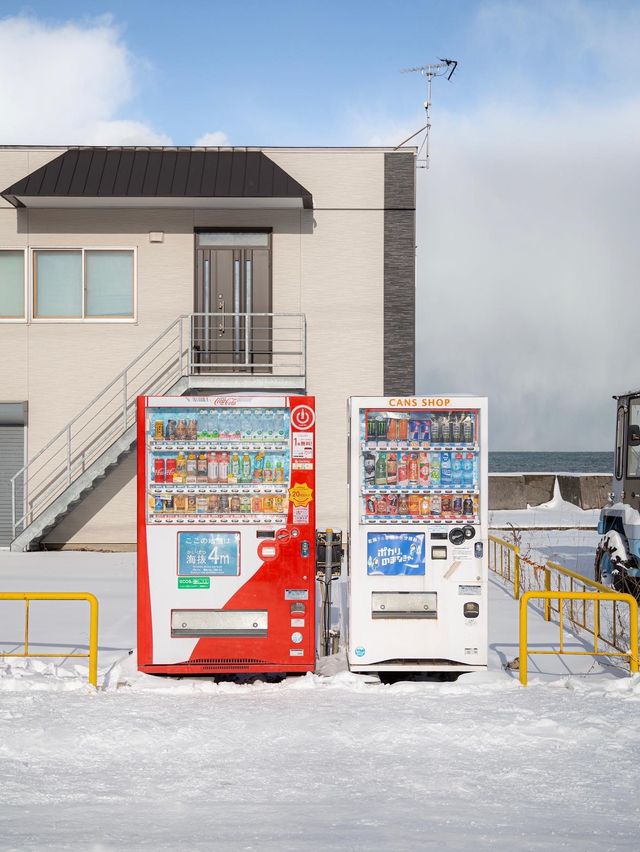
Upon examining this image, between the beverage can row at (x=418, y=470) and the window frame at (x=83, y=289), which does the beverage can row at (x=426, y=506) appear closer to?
the beverage can row at (x=418, y=470)

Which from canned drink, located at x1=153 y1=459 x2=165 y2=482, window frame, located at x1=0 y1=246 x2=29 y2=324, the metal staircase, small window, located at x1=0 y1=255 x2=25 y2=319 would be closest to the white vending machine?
canned drink, located at x1=153 y1=459 x2=165 y2=482

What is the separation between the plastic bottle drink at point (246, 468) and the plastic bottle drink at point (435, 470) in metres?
1.74

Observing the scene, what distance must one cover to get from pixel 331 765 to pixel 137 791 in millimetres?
1314

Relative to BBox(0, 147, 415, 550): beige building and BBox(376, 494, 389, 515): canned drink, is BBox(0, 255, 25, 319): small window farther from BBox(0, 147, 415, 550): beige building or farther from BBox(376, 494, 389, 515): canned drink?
BBox(376, 494, 389, 515): canned drink

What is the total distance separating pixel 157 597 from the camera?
8109mm

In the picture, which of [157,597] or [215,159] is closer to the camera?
[157,597]

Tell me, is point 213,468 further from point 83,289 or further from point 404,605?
point 83,289

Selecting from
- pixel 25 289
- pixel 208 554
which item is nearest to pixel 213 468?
pixel 208 554

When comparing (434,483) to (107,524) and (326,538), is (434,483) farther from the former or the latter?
(107,524)

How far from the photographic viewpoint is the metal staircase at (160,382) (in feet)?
61.5

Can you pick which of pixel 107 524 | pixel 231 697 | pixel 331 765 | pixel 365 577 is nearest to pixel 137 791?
pixel 331 765

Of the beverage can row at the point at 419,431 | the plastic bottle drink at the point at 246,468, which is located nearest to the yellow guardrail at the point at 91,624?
the plastic bottle drink at the point at 246,468

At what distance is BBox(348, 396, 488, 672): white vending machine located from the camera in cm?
827

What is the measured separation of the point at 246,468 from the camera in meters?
8.32
